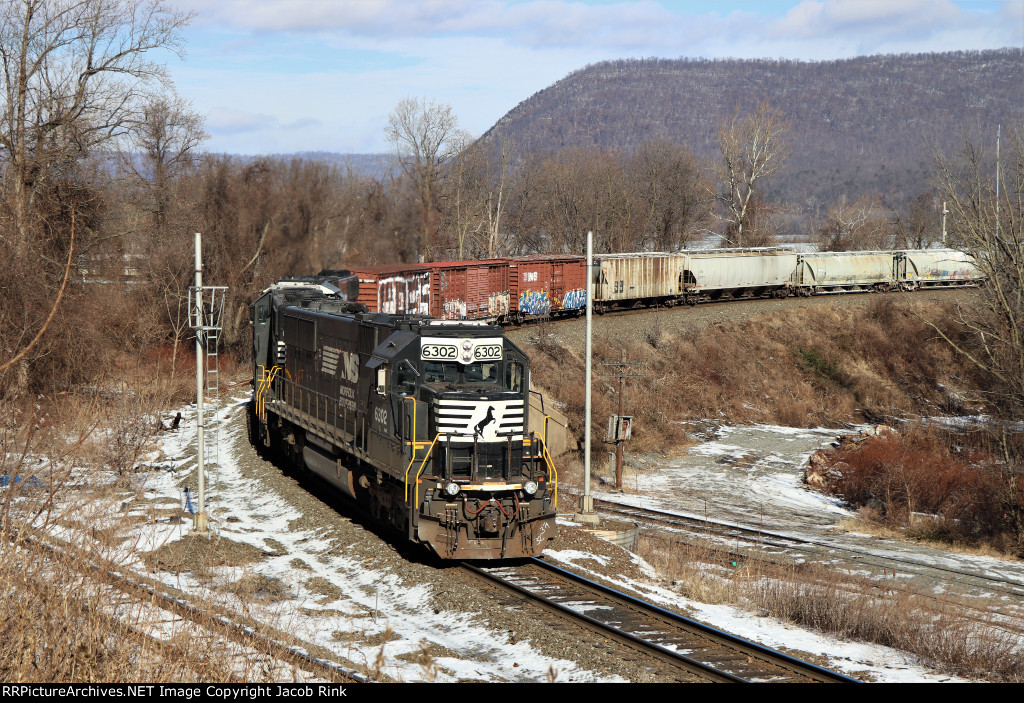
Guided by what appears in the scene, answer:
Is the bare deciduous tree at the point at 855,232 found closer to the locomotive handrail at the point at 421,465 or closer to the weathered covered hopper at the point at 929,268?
the weathered covered hopper at the point at 929,268

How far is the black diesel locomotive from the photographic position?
13.9m

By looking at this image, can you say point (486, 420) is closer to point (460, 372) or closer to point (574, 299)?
point (460, 372)

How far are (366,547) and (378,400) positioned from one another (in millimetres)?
2755

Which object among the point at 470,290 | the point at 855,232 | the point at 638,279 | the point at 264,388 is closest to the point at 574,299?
the point at 638,279

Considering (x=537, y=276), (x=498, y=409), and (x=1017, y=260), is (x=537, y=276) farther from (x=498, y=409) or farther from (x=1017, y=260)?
(x=498, y=409)

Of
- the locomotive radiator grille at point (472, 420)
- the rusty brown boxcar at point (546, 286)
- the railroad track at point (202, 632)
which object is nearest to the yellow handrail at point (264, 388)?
the locomotive radiator grille at point (472, 420)

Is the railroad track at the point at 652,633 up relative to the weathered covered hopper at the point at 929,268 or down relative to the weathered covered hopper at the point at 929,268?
down

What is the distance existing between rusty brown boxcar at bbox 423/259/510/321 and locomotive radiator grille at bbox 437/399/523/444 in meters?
20.8

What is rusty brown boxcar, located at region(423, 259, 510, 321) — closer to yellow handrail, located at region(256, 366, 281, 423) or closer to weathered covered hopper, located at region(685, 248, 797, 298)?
yellow handrail, located at region(256, 366, 281, 423)

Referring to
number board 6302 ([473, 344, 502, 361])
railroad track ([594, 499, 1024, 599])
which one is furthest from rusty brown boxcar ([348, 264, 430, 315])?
number board 6302 ([473, 344, 502, 361])

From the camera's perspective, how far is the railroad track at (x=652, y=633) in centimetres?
1062

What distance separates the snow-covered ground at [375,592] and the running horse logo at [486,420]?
2.41 meters

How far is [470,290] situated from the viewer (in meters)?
37.2

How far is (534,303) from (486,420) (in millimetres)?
27170
